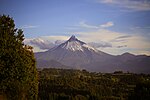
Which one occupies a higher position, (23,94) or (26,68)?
(26,68)

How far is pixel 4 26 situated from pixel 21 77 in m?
5.02

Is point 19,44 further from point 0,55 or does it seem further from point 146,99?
point 146,99

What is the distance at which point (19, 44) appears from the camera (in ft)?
91.8

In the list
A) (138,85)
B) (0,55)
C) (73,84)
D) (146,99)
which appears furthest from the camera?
(73,84)

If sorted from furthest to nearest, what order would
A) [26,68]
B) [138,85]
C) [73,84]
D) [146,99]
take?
1. [73,84]
2. [138,85]
3. [146,99]
4. [26,68]

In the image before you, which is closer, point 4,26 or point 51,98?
point 4,26

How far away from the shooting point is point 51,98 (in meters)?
68.8

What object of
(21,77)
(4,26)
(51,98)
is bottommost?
(51,98)

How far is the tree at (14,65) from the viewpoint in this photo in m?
26.0

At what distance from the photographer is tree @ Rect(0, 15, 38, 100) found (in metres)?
26.0

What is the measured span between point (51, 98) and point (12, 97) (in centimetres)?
4342

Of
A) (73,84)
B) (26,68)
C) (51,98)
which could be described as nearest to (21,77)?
(26,68)

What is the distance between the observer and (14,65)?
26438mm

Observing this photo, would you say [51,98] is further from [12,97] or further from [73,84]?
[12,97]
